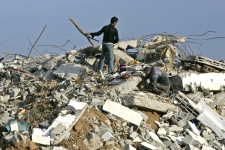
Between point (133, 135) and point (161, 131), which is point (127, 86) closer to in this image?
point (161, 131)

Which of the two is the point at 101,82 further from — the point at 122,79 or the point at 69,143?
the point at 69,143

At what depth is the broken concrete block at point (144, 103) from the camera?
10.7 m

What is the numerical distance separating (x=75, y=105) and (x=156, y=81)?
7.29ft

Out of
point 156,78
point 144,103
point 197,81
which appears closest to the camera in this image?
point 144,103

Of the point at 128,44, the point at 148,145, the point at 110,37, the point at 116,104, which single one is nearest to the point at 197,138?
the point at 148,145

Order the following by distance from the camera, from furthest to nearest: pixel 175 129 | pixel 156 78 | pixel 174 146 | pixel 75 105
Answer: pixel 156 78
pixel 175 129
pixel 75 105
pixel 174 146

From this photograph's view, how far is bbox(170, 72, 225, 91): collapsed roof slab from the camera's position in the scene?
12273mm

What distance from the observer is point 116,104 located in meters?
10.4

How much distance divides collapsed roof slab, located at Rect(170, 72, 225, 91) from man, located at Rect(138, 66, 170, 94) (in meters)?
0.72

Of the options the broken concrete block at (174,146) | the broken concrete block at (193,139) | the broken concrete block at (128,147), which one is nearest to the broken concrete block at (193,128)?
the broken concrete block at (193,139)

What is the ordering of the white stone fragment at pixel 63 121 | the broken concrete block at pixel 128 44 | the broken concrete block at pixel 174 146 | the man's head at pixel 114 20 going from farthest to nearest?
the broken concrete block at pixel 128 44 < the man's head at pixel 114 20 < the broken concrete block at pixel 174 146 < the white stone fragment at pixel 63 121

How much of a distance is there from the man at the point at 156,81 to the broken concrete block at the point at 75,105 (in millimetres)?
1928

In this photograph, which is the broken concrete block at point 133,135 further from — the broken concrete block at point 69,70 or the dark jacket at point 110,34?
the broken concrete block at point 69,70

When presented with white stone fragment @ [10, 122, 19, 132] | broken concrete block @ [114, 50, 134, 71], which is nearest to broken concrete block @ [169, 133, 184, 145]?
white stone fragment @ [10, 122, 19, 132]
